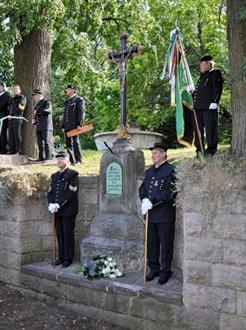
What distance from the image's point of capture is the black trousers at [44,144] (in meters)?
9.18

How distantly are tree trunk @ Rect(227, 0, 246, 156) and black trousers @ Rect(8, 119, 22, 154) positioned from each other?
183 inches

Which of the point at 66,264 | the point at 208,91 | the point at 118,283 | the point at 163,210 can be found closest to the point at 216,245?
the point at 163,210

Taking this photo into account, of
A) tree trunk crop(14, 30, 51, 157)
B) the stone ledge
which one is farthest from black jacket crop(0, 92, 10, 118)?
the stone ledge

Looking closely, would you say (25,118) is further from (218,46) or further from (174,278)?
(218,46)

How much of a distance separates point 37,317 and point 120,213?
1.72 m

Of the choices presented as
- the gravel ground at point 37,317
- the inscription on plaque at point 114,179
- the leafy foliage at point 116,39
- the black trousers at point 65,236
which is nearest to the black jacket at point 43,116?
the leafy foliage at point 116,39

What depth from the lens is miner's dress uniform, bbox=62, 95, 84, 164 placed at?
8820mm

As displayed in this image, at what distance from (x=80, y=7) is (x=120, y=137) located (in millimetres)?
5996

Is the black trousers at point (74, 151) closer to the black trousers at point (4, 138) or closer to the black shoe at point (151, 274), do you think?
the black trousers at point (4, 138)

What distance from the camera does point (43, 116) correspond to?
30.1ft

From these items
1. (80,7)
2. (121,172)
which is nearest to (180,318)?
(121,172)

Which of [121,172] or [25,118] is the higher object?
[25,118]

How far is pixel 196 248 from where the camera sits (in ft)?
17.0

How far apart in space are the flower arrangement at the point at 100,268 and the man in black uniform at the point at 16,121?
3.86 m
